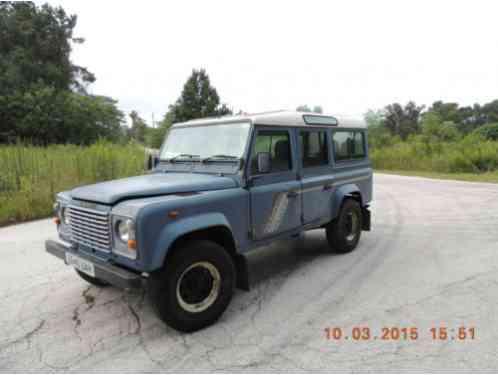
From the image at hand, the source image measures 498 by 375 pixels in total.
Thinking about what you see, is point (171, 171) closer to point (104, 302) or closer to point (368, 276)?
point (104, 302)

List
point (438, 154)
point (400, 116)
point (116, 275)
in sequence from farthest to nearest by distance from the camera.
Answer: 1. point (400, 116)
2. point (438, 154)
3. point (116, 275)

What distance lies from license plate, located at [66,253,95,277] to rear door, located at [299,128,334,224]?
2635mm

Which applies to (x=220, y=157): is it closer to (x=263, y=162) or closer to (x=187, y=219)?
(x=263, y=162)

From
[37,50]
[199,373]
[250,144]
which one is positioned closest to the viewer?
[199,373]

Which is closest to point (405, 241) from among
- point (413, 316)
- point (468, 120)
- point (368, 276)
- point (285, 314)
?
point (368, 276)

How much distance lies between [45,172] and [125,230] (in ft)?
28.9

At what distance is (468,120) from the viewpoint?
2657 inches

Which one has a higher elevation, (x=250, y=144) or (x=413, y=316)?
(x=250, y=144)

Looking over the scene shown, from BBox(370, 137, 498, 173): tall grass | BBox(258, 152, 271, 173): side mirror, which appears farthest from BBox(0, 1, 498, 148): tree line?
BBox(258, 152, 271, 173): side mirror

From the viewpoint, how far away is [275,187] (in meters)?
3.96

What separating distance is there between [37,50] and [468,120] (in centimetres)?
7495

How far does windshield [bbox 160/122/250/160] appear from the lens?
150 inches

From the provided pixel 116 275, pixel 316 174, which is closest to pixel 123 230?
pixel 116 275

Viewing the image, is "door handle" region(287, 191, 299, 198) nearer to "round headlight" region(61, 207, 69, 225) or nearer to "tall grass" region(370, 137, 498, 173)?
"round headlight" region(61, 207, 69, 225)
